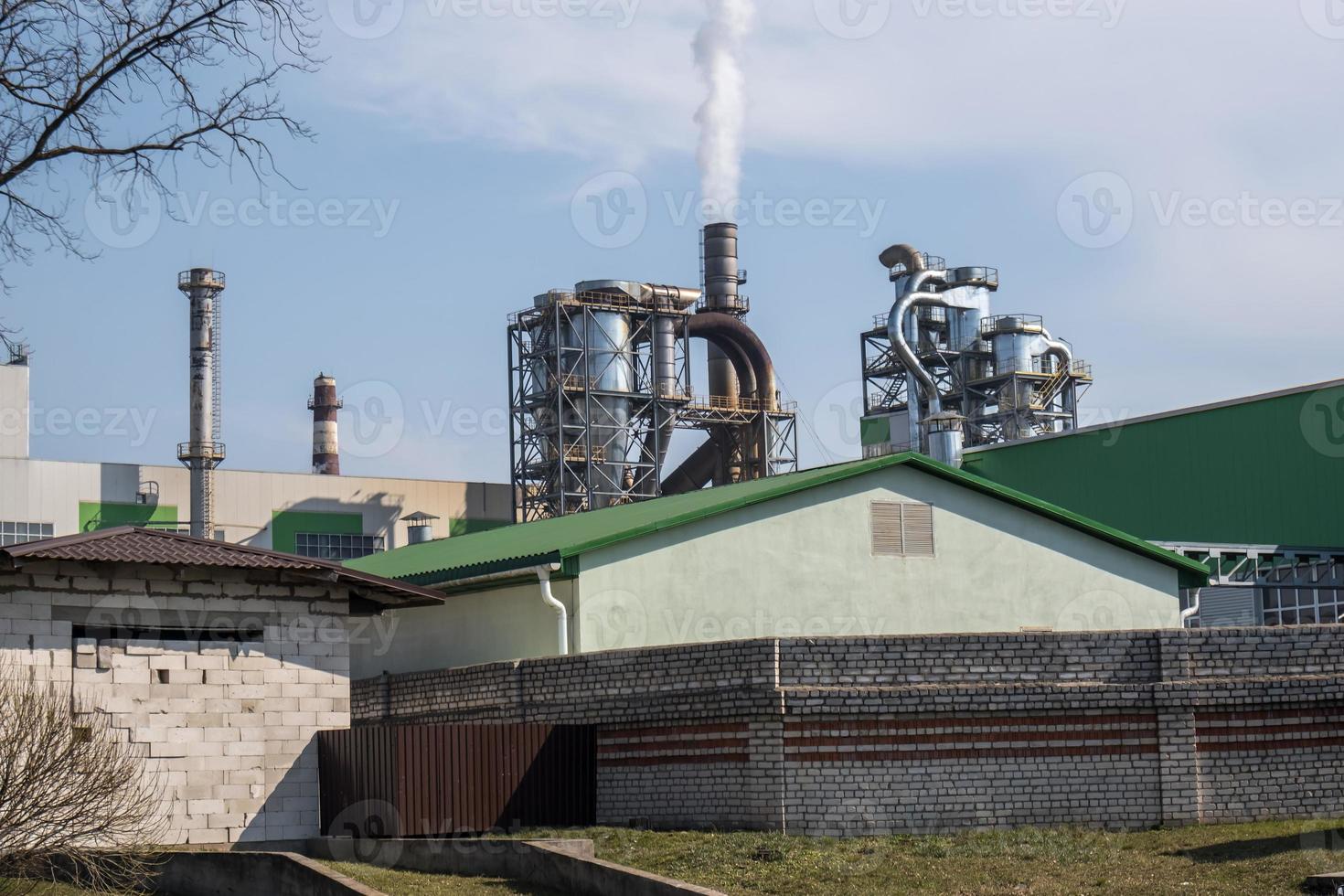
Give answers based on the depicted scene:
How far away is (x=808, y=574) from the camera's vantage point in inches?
979

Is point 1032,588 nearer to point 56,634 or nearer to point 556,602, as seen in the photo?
point 556,602

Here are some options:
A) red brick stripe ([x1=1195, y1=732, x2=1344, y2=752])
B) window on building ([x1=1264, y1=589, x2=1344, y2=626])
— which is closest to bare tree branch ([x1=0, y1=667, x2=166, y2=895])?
red brick stripe ([x1=1195, y1=732, x2=1344, y2=752])

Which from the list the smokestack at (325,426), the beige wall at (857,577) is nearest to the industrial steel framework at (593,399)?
the smokestack at (325,426)

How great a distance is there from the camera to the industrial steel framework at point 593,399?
50.8m

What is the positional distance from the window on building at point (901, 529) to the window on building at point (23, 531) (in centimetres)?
3328

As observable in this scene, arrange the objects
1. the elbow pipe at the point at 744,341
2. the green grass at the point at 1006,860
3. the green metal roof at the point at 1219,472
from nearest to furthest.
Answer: the green grass at the point at 1006,860
the green metal roof at the point at 1219,472
the elbow pipe at the point at 744,341

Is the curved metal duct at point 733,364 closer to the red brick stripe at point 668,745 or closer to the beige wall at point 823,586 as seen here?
the beige wall at point 823,586

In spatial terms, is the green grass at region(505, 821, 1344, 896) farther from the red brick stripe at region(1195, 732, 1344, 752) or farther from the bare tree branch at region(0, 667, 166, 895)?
the bare tree branch at region(0, 667, 166, 895)

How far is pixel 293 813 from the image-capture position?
20.6m

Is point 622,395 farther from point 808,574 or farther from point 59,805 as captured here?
point 59,805

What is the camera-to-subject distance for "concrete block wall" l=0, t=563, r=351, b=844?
63.4 ft

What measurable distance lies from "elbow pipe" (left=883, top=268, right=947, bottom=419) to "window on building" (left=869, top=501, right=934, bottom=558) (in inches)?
986

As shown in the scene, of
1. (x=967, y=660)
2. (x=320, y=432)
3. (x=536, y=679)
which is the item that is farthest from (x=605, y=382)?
(x=967, y=660)
